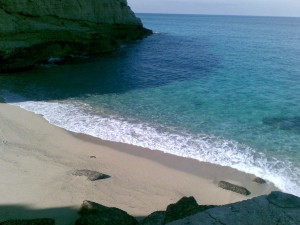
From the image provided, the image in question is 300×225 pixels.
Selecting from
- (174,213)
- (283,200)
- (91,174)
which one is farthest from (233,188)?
(283,200)

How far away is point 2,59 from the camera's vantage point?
2666 cm

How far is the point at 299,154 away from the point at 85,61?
24839 millimetres

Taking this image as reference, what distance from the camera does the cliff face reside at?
92.4 feet

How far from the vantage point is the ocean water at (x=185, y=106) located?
14.1m

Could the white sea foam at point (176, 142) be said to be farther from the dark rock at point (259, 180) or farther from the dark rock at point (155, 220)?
the dark rock at point (155, 220)

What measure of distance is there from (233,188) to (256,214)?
18.7ft

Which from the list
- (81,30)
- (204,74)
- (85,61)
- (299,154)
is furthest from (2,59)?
(299,154)

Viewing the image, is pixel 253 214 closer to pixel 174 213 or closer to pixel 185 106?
pixel 174 213

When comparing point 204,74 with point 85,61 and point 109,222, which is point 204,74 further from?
point 109,222

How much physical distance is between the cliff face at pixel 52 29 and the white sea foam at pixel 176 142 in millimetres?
10833

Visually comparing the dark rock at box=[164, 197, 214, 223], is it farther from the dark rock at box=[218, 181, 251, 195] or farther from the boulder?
the dark rock at box=[218, 181, 251, 195]

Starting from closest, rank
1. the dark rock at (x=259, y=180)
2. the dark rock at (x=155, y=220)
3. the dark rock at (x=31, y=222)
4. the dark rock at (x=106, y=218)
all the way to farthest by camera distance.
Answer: the dark rock at (x=155, y=220), the dark rock at (x=31, y=222), the dark rock at (x=106, y=218), the dark rock at (x=259, y=180)

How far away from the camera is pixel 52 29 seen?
32625 millimetres

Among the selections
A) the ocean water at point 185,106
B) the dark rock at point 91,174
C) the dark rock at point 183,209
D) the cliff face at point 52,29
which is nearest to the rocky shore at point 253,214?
the dark rock at point 183,209
